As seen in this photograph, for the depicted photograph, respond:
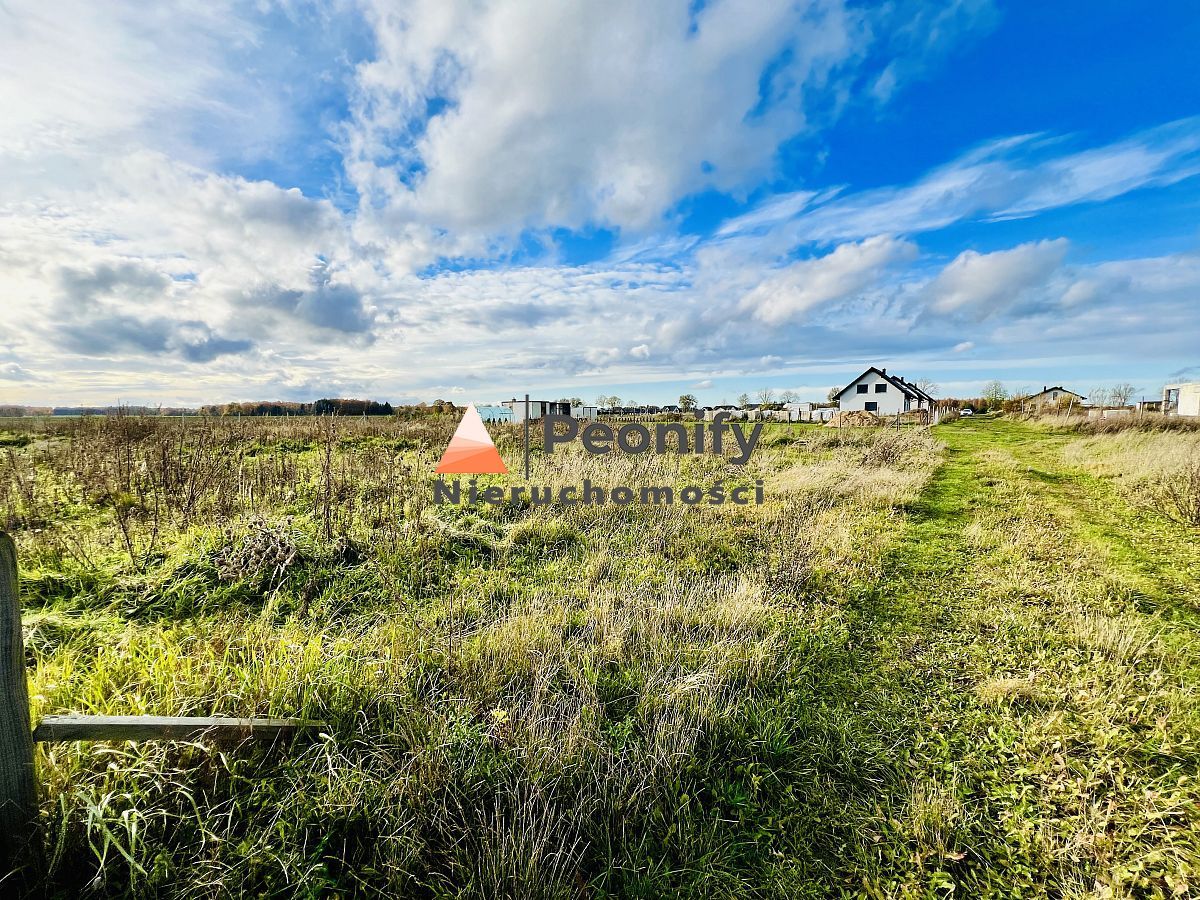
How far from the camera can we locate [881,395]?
4606 cm

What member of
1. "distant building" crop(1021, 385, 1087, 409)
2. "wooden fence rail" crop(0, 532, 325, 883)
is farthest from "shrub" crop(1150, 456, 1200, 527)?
"distant building" crop(1021, 385, 1087, 409)

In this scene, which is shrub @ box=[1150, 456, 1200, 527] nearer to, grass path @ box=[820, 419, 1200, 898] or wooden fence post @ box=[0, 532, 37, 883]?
grass path @ box=[820, 419, 1200, 898]

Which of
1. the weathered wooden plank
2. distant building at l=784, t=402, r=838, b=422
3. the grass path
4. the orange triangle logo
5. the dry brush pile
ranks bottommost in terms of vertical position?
the grass path

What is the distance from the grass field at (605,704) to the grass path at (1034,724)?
2cm

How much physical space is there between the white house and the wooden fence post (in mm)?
50412

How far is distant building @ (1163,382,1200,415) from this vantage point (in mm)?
32547

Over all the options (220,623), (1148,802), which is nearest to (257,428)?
(220,623)

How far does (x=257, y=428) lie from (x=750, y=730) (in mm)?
19813

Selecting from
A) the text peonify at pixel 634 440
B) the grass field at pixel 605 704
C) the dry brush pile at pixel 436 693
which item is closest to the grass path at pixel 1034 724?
the grass field at pixel 605 704

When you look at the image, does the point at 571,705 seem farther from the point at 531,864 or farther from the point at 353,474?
the point at 353,474

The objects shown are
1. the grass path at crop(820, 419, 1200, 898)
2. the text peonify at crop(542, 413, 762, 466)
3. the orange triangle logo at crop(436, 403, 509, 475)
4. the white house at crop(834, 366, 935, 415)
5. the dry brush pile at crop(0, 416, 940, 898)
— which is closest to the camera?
the dry brush pile at crop(0, 416, 940, 898)

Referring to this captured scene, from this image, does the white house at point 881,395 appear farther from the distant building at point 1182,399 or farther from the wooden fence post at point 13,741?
the wooden fence post at point 13,741

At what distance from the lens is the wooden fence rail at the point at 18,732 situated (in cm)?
172

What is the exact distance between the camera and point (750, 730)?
10.3 feet
